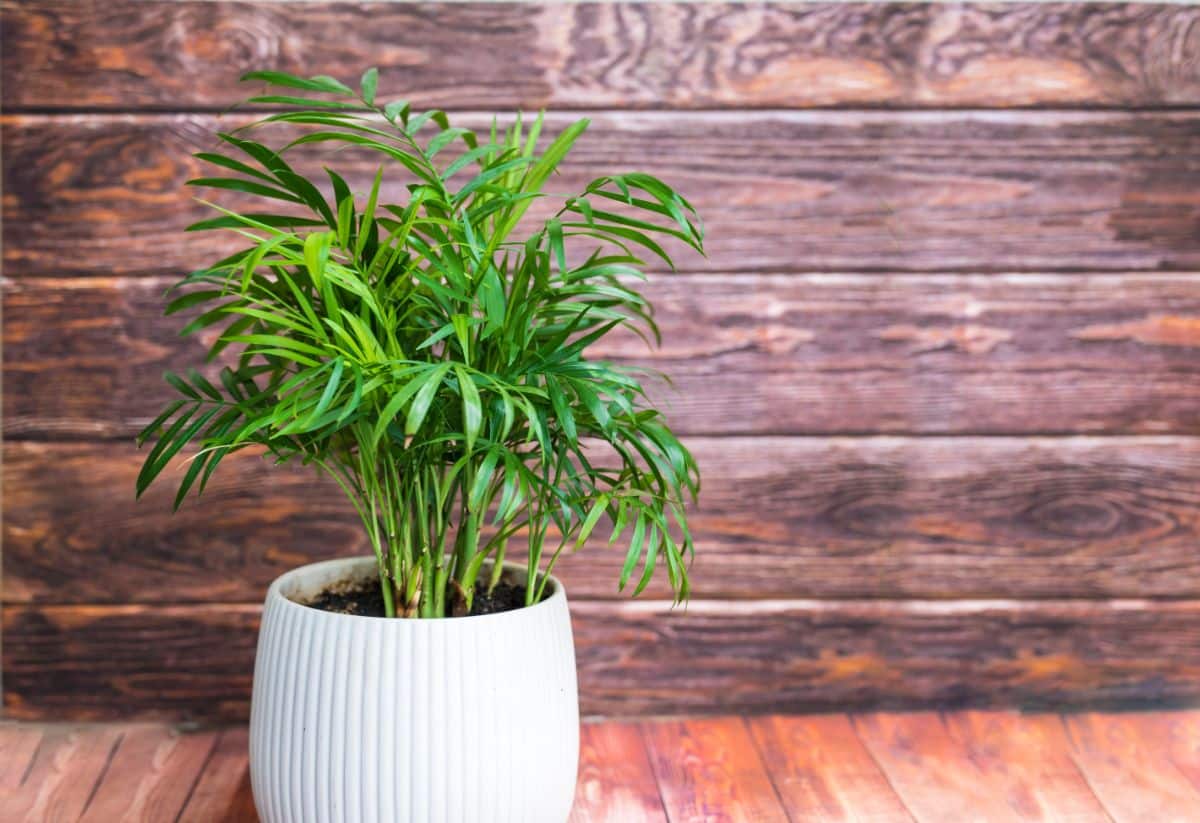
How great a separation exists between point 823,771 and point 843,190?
716 mm

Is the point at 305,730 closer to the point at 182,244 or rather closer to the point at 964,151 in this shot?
the point at 182,244

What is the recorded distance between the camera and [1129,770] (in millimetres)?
1303

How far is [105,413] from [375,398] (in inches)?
24.0

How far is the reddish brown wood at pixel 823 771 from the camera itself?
1201 millimetres

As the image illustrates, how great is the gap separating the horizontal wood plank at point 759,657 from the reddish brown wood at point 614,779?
51 millimetres

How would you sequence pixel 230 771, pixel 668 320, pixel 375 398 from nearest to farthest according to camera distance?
pixel 375 398, pixel 230 771, pixel 668 320

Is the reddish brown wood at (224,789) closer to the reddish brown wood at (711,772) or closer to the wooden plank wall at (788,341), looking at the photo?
the wooden plank wall at (788,341)

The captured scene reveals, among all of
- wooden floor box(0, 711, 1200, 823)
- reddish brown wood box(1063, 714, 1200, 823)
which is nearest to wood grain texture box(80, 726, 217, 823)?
wooden floor box(0, 711, 1200, 823)

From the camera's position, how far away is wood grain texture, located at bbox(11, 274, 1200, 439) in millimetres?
1387

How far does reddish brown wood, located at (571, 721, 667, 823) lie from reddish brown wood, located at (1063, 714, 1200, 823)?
0.52m

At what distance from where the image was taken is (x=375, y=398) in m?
0.92

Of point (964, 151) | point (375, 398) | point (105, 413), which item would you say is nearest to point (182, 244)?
point (105, 413)

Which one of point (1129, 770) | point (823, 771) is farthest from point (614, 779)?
point (1129, 770)

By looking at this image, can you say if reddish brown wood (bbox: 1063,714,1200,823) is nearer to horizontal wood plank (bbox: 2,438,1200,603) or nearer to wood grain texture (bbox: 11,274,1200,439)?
horizontal wood plank (bbox: 2,438,1200,603)
